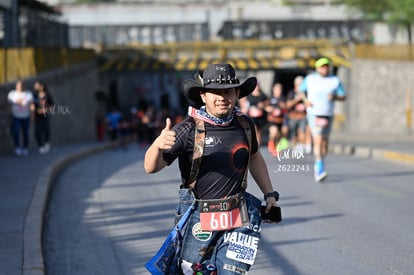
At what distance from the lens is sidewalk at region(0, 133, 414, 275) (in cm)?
811

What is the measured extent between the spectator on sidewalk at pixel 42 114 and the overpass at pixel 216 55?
2340 centimetres

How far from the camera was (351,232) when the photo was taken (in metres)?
10.0

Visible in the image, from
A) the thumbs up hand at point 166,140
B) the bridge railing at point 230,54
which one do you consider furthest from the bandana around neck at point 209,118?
the bridge railing at point 230,54

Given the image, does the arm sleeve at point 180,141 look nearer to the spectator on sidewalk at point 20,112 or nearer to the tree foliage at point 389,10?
the spectator on sidewalk at point 20,112

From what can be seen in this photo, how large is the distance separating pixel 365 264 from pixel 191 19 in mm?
58447

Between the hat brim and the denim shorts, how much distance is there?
654 millimetres

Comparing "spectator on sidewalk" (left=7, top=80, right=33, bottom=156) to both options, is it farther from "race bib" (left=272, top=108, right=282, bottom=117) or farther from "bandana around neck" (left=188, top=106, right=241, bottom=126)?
"bandana around neck" (left=188, top=106, right=241, bottom=126)

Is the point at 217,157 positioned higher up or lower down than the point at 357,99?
higher up

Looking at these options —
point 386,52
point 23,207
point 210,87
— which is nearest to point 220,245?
point 210,87

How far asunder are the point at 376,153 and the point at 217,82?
17341mm

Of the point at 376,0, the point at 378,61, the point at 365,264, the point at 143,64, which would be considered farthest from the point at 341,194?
the point at 376,0

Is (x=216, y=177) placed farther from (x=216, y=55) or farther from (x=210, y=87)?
(x=216, y=55)

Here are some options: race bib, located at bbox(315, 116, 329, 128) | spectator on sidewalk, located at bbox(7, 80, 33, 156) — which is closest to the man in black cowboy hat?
race bib, located at bbox(315, 116, 329, 128)

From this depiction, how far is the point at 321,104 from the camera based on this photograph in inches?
572
